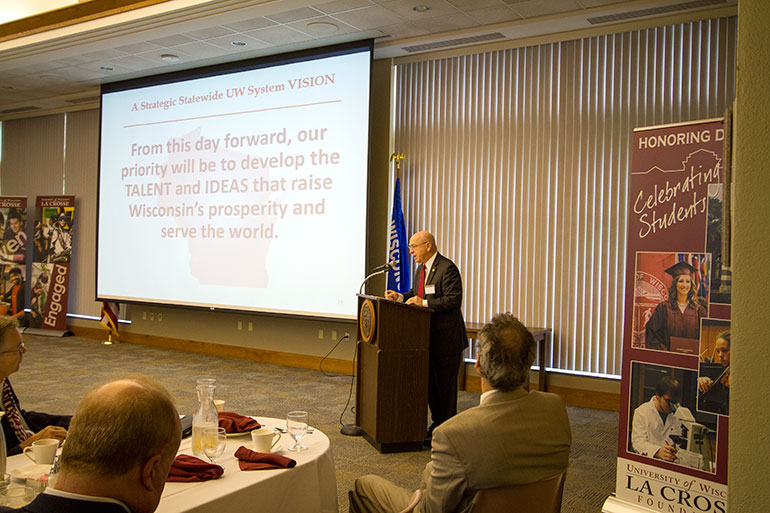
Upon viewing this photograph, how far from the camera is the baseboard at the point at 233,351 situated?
769 centimetres

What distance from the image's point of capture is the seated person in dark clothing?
7.72 ft

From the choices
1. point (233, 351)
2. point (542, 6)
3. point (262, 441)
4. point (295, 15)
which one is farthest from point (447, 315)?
point (233, 351)

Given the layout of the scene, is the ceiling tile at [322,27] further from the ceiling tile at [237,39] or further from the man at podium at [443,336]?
the man at podium at [443,336]

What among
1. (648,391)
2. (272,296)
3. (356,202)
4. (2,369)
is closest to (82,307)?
(272,296)

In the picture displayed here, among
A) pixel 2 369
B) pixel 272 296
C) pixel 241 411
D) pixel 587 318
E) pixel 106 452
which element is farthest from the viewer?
pixel 272 296

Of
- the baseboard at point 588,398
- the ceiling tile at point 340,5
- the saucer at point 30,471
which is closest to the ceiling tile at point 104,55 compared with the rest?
the ceiling tile at point 340,5

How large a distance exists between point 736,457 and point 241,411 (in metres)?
4.82

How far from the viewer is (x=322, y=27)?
670 cm

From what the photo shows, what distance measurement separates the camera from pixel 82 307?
34.4 feet

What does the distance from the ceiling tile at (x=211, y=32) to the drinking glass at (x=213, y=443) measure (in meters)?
5.60

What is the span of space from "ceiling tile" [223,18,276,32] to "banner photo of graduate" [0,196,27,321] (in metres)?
5.93

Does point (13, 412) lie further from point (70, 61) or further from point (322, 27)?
point (70, 61)

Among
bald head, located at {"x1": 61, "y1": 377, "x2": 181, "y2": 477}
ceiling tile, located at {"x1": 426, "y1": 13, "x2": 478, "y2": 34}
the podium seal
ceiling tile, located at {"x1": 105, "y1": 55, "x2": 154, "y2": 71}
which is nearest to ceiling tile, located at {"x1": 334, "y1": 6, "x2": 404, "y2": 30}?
ceiling tile, located at {"x1": 426, "y1": 13, "x2": 478, "y2": 34}

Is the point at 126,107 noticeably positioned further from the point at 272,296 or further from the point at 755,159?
the point at 755,159
